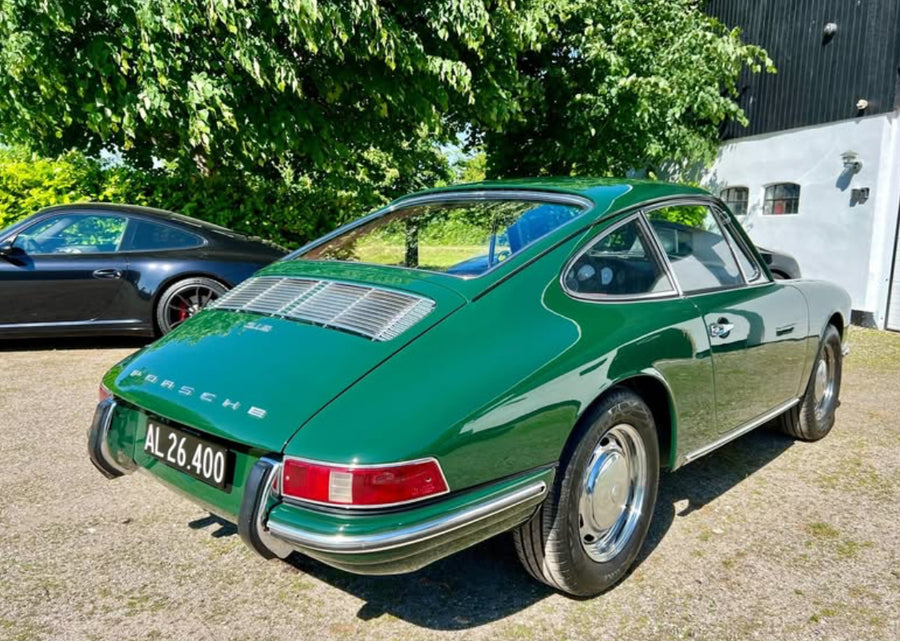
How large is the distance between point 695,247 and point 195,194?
23.4ft

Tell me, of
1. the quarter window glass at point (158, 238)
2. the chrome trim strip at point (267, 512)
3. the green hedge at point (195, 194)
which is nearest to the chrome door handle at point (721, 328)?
the chrome trim strip at point (267, 512)

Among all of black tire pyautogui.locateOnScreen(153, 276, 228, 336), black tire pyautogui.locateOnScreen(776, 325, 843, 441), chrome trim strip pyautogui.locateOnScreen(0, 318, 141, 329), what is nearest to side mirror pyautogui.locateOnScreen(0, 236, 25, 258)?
chrome trim strip pyautogui.locateOnScreen(0, 318, 141, 329)

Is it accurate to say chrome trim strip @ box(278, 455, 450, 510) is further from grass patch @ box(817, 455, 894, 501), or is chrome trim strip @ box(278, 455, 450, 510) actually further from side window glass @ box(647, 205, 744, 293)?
grass patch @ box(817, 455, 894, 501)

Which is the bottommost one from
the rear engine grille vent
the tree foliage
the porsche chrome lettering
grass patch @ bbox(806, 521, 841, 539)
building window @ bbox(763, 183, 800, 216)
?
grass patch @ bbox(806, 521, 841, 539)

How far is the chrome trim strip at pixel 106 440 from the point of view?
8.20 feet

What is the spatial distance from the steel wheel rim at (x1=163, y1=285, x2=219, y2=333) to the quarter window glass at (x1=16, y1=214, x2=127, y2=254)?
0.73 metres

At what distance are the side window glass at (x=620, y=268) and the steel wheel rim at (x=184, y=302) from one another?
181 inches

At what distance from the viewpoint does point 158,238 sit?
635 cm

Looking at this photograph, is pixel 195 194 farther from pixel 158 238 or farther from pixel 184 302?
pixel 184 302

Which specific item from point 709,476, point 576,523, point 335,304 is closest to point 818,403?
point 709,476

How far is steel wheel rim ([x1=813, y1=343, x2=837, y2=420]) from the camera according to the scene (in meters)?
4.16

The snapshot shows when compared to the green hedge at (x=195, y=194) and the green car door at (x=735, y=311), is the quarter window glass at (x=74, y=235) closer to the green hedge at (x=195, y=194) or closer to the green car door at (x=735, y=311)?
the green hedge at (x=195, y=194)

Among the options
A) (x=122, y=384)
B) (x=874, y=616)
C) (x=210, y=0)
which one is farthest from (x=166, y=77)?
(x=874, y=616)

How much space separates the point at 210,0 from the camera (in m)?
5.90
